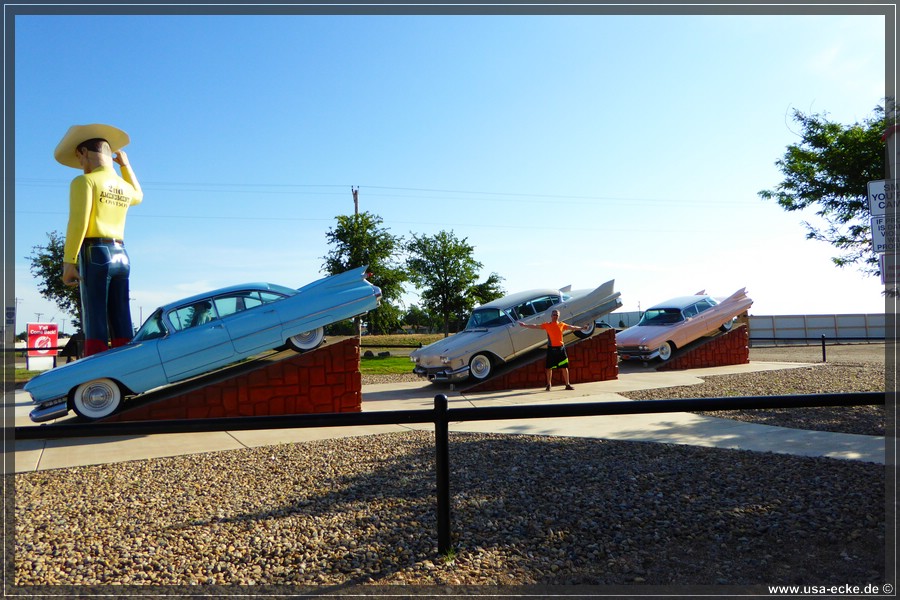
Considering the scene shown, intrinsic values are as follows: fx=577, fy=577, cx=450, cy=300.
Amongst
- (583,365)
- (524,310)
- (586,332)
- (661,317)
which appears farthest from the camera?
(661,317)

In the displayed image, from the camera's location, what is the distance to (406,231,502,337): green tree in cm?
3488

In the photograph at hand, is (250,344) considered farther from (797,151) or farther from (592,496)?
(797,151)

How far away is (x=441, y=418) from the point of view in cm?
348

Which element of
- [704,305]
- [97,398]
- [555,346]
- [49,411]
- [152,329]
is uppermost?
[704,305]

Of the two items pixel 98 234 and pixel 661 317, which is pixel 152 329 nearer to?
pixel 98 234

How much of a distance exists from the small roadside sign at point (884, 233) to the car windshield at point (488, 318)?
23.5ft

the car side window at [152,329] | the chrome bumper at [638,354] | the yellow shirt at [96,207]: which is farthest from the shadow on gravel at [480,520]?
the chrome bumper at [638,354]

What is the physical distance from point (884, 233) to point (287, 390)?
8454 millimetres

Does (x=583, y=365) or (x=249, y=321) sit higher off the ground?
(x=249, y=321)

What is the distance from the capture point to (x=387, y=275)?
29.9 metres

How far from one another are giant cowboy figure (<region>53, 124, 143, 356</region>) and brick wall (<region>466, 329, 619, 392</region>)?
25.3ft

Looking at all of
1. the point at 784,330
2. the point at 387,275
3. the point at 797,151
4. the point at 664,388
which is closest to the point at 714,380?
the point at 664,388

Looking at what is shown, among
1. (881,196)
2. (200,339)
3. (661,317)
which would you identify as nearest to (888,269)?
(881,196)

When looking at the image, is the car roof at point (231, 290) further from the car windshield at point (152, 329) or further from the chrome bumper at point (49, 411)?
the chrome bumper at point (49, 411)
